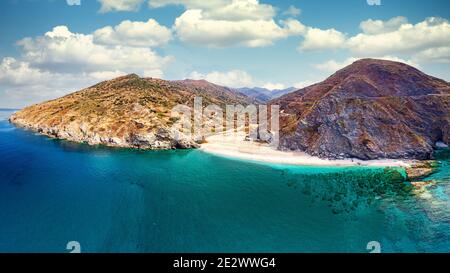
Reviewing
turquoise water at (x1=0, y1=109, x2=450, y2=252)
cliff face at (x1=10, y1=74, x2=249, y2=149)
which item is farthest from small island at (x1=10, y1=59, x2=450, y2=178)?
turquoise water at (x1=0, y1=109, x2=450, y2=252)

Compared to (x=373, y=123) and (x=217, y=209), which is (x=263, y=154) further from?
(x=217, y=209)

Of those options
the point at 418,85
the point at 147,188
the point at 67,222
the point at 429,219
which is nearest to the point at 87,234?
the point at 67,222

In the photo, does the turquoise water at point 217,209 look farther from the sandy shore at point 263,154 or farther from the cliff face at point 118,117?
the cliff face at point 118,117

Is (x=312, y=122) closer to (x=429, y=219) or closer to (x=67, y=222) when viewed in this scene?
(x=429, y=219)

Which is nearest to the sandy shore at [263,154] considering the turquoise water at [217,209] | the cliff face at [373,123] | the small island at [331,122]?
the small island at [331,122]

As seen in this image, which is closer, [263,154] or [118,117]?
[263,154]

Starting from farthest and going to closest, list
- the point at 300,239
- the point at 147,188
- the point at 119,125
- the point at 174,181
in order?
the point at 119,125 < the point at 174,181 < the point at 147,188 < the point at 300,239

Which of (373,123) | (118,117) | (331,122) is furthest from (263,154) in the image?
(118,117)
